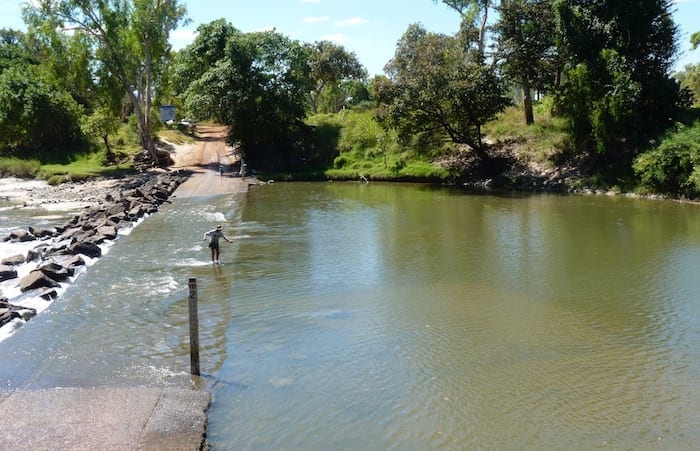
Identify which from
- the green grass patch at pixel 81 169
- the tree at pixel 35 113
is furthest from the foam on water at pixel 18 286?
the tree at pixel 35 113

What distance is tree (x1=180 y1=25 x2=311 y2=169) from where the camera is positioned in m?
39.4

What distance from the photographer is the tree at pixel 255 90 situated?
39375 mm

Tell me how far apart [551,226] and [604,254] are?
478cm

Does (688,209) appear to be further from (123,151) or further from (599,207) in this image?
(123,151)

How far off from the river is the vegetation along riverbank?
11428 millimetres

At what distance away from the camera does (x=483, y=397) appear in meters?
9.30

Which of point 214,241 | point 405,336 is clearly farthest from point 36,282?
point 405,336

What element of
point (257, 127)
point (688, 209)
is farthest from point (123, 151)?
point (688, 209)

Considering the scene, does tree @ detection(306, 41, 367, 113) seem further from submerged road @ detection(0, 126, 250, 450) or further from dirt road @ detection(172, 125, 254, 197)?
submerged road @ detection(0, 126, 250, 450)

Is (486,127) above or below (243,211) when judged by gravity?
above

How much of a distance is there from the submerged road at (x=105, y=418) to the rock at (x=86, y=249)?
9383mm

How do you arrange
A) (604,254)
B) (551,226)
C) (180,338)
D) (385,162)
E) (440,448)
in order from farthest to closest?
(385,162)
(551,226)
(604,254)
(180,338)
(440,448)

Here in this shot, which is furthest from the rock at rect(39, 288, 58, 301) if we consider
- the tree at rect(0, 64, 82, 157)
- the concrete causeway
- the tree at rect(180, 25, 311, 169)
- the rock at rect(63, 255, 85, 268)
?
the tree at rect(0, 64, 82, 157)

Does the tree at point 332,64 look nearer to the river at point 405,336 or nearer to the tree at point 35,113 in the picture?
the tree at point 35,113
